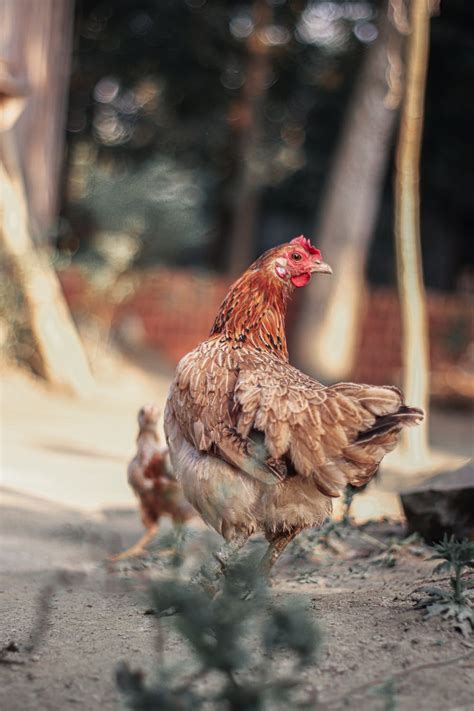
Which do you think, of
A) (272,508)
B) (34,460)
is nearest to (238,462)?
(272,508)

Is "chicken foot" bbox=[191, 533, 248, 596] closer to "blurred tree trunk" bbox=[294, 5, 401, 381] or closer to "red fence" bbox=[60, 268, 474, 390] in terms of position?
"red fence" bbox=[60, 268, 474, 390]

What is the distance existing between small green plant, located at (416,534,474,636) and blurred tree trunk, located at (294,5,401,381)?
13.6 meters

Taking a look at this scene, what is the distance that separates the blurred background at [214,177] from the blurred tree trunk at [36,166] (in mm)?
34

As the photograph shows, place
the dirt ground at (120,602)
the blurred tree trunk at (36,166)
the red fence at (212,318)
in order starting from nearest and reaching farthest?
1. the dirt ground at (120,602)
2. the blurred tree trunk at (36,166)
3. the red fence at (212,318)

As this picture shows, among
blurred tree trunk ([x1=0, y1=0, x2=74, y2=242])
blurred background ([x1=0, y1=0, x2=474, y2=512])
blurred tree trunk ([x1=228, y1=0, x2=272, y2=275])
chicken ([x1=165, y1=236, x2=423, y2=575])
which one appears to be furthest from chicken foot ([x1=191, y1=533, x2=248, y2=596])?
blurred tree trunk ([x1=228, y1=0, x2=272, y2=275])

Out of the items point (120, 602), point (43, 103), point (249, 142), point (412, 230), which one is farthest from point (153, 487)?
point (249, 142)

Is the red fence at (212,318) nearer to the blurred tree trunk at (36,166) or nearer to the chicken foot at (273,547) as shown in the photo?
the blurred tree trunk at (36,166)

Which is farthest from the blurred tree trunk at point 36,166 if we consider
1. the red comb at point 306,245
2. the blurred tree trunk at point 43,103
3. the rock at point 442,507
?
the rock at point 442,507

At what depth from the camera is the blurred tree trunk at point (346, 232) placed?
55.7ft

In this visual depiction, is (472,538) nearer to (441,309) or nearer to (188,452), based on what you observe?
(188,452)

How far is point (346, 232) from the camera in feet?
57.2

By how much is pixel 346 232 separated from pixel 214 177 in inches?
246

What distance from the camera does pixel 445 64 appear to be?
836 inches

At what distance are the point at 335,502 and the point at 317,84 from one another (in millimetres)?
17116
